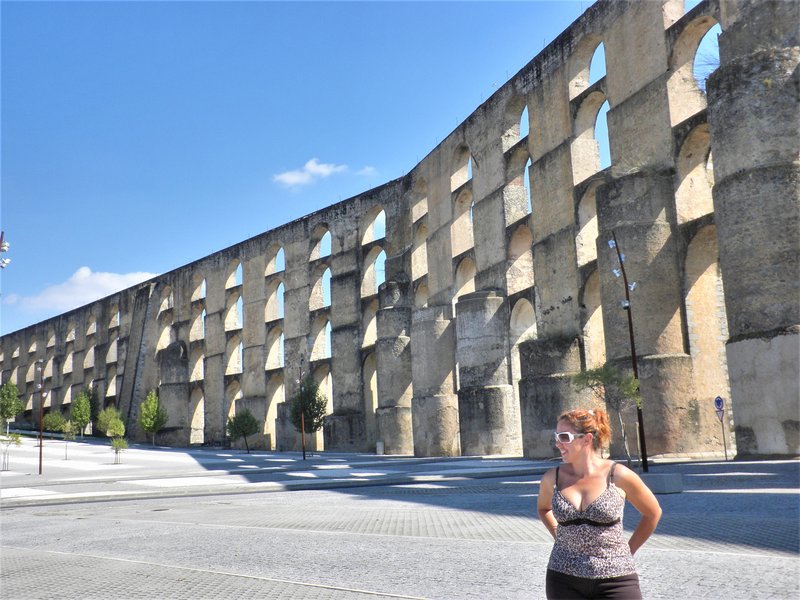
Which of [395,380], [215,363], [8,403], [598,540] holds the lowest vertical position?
[598,540]

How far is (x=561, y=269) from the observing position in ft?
80.5

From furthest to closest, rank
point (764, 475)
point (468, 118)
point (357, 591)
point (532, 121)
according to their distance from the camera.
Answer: point (468, 118) < point (532, 121) < point (764, 475) < point (357, 591)

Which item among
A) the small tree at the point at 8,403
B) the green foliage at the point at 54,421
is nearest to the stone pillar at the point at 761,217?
the green foliage at the point at 54,421

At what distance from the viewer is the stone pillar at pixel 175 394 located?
155ft

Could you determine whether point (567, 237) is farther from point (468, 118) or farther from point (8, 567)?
point (8, 567)

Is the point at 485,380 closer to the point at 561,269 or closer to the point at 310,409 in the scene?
the point at 561,269

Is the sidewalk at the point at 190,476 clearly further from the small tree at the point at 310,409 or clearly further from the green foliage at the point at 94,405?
the green foliage at the point at 94,405

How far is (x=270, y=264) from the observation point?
45156mm

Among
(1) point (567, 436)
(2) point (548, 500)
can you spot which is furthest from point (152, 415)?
(1) point (567, 436)

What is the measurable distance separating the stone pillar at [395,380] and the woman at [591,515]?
96.0ft

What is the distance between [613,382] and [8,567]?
41.8 ft

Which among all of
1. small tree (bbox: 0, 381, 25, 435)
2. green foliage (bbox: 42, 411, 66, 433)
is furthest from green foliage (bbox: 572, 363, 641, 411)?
small tree (bbox: 0, 381, 25, 435)

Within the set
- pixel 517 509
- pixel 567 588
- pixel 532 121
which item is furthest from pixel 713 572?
pixel 532 121

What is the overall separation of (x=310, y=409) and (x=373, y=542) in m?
28.9
